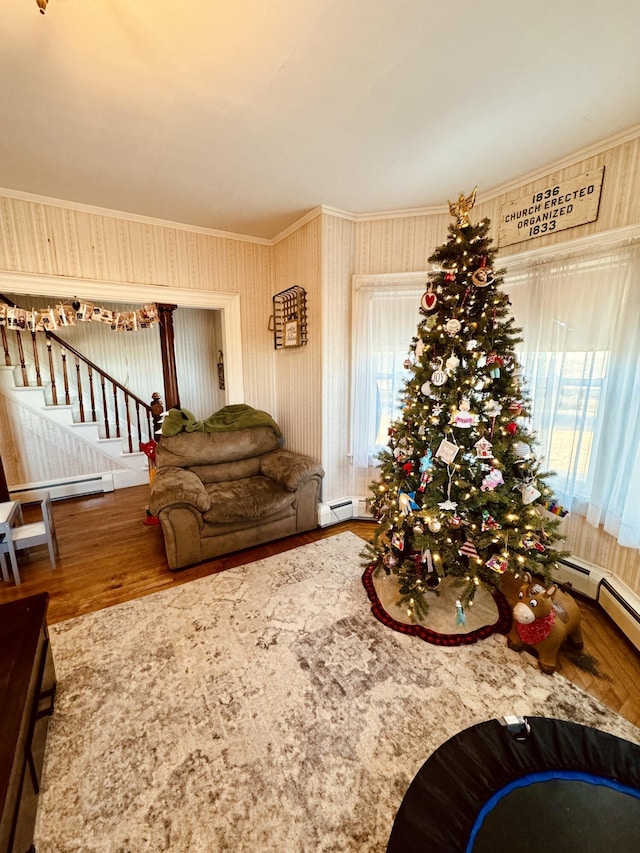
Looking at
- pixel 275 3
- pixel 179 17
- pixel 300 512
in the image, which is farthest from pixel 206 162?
pixel 300 512

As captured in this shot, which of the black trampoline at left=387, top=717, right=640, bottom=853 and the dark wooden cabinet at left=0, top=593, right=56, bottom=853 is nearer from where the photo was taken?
the black trampoline at left=387, top=717, right=640, bottom=853

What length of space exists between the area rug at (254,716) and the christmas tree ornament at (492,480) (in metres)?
0.88

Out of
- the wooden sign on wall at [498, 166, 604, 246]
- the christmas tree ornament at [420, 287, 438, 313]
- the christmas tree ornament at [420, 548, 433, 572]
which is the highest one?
the wooden sign on wall at [498, 166, 604, 246]

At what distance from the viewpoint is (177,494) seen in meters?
2.50

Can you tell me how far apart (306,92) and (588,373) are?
2.16 meters

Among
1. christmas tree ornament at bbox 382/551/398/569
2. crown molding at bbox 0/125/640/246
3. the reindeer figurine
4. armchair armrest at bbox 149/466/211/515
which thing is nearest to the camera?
the reindeer figurine

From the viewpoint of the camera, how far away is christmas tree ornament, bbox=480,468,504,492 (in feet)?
5.89

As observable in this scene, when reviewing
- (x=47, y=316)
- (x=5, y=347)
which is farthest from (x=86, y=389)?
(x=47, y=316)

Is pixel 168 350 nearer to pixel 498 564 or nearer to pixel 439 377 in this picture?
pixel 439 377

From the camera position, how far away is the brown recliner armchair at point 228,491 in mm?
2537

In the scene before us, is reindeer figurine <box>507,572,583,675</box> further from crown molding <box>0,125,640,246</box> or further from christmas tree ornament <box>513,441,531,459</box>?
crown molding <box>0,125,640,246</box>

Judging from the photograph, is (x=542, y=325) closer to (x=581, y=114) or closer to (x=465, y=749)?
(x=581, y=114)

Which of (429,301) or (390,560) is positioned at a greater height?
(429,301)

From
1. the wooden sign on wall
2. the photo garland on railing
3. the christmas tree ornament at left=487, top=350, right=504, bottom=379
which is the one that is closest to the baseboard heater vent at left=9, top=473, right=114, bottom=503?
the photo garland on railing
